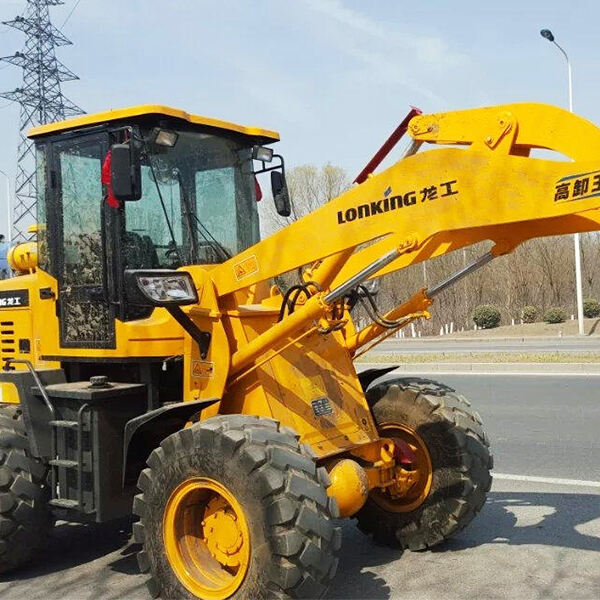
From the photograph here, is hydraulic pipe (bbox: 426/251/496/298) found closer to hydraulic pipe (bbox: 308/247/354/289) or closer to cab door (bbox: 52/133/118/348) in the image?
hydraulic pipe (bbox: 308/247/354/289)

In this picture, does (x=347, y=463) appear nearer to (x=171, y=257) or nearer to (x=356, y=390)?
(x=356, y=390)

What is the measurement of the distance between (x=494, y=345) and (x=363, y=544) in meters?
22.8

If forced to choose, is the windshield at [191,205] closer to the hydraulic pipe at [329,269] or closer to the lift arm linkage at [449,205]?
the lift arm linkage at [449,205]

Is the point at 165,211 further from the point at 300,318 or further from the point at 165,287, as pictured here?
the point at 300,318

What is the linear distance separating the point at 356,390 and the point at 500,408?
6788mm

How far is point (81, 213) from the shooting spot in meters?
5.30

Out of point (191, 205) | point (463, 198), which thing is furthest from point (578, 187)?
point (191, 205)

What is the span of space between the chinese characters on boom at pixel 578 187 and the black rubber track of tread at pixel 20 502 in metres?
3.63

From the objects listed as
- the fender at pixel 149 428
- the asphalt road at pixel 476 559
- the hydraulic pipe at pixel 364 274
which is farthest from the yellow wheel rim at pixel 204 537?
the hydraulic pipe at pixel 364 274

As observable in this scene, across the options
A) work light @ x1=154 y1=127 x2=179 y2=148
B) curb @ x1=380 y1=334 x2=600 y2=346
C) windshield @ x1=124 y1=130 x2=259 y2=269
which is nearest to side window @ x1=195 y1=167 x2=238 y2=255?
windshield @ x1=124 y1=130 x2=259 y2=269

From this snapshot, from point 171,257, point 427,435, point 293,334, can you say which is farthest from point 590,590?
point 171,257

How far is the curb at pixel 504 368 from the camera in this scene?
52.1ft

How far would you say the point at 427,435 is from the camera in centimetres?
540

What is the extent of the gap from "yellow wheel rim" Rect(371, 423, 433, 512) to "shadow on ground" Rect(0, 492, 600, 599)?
1.02 ft
